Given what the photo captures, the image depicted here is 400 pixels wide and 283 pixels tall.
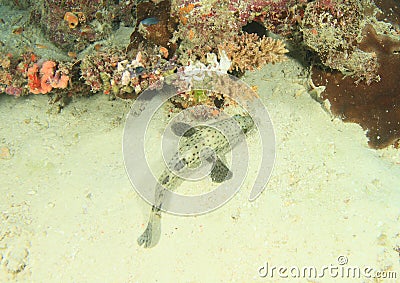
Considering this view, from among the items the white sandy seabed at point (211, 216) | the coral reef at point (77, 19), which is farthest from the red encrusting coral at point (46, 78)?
the coral reef at point (77, 19)

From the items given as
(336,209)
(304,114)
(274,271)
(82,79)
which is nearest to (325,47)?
(304,114)

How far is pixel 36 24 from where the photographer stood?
7461 mm

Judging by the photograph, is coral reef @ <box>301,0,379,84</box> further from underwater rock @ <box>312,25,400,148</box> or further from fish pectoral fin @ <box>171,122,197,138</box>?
fish pectoral fin @ <box>171,122,197,138</box>

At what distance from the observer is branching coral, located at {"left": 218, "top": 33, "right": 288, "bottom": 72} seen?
15.7 feet

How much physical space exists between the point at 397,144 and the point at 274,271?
3.26 m

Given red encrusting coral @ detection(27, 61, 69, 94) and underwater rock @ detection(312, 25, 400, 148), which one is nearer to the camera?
underwater rock @ detection(312, 25, 400, 148)

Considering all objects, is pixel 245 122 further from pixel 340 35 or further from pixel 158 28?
pixel 158 28

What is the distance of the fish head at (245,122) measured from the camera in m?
5.17

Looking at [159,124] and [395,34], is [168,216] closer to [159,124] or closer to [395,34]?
[159,124]

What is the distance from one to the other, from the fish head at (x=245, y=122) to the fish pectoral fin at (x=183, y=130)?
2.73 ft

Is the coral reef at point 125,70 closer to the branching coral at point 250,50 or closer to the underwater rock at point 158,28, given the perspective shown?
the underwater rock at point 158,28

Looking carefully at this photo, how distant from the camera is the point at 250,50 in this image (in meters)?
4.84

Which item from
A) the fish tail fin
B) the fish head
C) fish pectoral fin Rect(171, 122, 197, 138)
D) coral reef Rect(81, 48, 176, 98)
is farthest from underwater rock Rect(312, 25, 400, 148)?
the fish tail fin

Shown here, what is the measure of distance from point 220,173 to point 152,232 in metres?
1.41
